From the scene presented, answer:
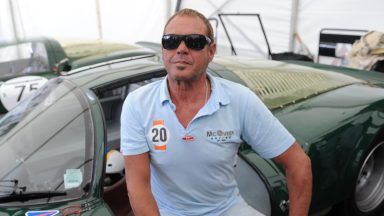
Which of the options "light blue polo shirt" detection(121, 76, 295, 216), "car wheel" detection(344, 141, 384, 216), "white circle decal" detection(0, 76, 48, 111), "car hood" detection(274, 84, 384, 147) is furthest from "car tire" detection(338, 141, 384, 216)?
"white circle decal" detection(0, 76, 48, 111)

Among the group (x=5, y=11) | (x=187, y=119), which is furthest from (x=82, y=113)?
(x=5, y=11)

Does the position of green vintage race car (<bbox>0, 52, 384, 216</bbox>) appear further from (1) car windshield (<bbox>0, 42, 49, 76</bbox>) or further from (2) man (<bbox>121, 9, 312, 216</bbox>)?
(1) car windshield (<bbox>0, 42, 49, 76</bbox>)

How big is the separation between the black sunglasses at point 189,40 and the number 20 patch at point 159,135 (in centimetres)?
31

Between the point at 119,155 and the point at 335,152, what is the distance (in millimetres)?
1368

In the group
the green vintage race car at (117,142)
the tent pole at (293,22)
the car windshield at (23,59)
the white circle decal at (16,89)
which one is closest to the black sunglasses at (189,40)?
the green vintage race car at (117,142)

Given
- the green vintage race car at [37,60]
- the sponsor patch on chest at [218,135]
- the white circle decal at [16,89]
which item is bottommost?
the white circle decal at [16,89]

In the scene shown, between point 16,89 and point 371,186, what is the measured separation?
3659mm

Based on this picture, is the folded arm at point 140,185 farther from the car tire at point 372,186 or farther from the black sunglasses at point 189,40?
the car tire at point 372,186

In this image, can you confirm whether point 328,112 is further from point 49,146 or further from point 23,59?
point 23,59

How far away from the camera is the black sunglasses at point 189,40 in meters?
1.50

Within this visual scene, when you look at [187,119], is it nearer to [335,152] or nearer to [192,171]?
[192,171]

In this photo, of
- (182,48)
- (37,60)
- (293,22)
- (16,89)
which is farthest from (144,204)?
(293,22)

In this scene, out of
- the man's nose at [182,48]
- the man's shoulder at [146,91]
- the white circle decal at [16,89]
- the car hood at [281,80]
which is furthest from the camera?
the white circle decal at [16,89]

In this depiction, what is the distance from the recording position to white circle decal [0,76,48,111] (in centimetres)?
418
